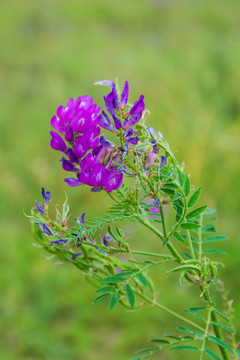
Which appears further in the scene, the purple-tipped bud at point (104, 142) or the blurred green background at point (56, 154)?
→ the blurred green background at point (56, 154)

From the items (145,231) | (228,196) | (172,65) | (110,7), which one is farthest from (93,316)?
(110,7)

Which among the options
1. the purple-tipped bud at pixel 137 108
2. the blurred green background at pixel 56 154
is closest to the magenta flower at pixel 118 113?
the purple-tipped bud at pixel 137 108

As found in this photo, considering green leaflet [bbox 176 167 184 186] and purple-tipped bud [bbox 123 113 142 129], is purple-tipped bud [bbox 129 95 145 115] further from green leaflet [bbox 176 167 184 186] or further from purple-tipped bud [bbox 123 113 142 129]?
green leaflet [bbox 176 167 184 186]

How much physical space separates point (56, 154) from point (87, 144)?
13.6 feet

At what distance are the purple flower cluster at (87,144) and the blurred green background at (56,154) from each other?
2222mm

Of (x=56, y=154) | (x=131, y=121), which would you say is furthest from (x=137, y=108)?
(x=56, y=154)

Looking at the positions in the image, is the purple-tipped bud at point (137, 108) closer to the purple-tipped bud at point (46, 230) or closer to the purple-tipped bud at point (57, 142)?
the purple-tipped bud at point (57, 142)

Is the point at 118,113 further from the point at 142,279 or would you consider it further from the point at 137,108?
the point at 142,279

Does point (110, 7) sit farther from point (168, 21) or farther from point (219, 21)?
point (219, 21)

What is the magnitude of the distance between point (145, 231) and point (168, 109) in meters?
1.54

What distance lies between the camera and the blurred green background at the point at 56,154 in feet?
10.3

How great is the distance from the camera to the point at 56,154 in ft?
16.4

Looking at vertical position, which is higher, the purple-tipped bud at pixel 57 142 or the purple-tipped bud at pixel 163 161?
the purple-tipped bud at pixel 163 161

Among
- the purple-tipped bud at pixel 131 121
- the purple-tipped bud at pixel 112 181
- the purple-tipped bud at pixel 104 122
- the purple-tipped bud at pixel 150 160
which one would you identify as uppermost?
the purple-tipped bud at pixel 131 121
